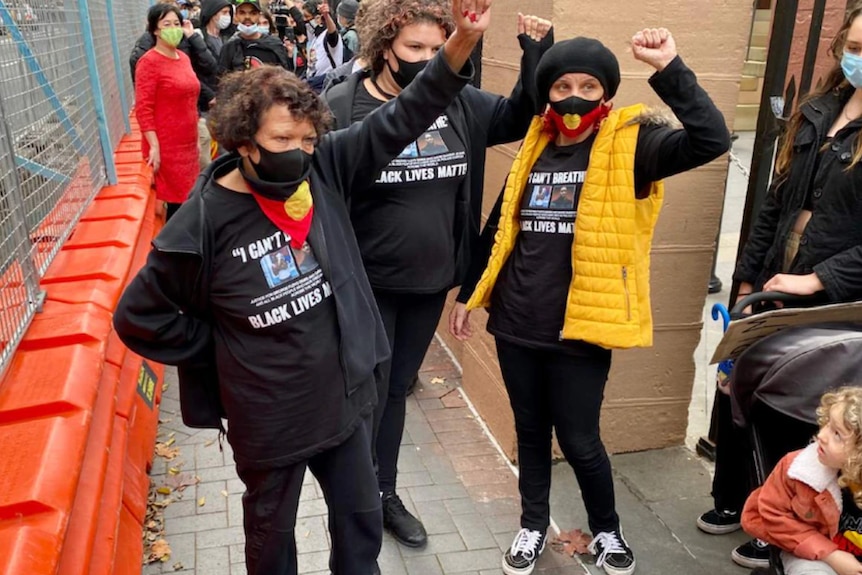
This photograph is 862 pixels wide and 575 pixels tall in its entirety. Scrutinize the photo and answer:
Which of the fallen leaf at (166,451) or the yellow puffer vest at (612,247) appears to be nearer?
the yellow puffer vest at (612,247)

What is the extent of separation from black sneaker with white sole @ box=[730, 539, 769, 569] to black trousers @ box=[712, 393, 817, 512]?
0.20m

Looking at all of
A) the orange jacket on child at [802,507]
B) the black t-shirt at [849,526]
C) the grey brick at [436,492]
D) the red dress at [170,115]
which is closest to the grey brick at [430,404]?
the grey brick at [436,492]

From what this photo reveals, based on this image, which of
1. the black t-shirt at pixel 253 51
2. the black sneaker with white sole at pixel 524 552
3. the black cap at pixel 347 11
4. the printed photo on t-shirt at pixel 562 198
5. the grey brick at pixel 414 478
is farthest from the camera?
the black cap at pixel 347 11

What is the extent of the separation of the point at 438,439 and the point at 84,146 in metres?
2.74

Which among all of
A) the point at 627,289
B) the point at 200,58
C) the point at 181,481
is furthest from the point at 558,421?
the point at 200,58

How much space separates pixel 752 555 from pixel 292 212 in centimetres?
231

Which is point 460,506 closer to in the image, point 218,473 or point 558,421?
point 558,421

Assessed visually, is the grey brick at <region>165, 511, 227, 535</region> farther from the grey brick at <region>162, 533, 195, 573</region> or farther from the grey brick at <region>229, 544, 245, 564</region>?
the grey brick at <region>229, 544, 245, 564</region>

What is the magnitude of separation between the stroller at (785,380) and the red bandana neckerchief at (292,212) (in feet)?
4.72

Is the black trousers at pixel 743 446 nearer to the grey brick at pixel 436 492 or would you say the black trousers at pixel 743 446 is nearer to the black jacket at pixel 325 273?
the grey brick at pixel 436 492

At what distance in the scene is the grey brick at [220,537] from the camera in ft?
10.9

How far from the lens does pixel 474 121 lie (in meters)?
2.99

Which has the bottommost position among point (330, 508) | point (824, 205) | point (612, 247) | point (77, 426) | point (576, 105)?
point (330, 508)

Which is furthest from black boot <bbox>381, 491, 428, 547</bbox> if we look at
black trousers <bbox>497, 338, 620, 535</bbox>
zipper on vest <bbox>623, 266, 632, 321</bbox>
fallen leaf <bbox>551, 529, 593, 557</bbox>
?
zipper on vest <bbox>623, 266, 632, 321</bbox>
